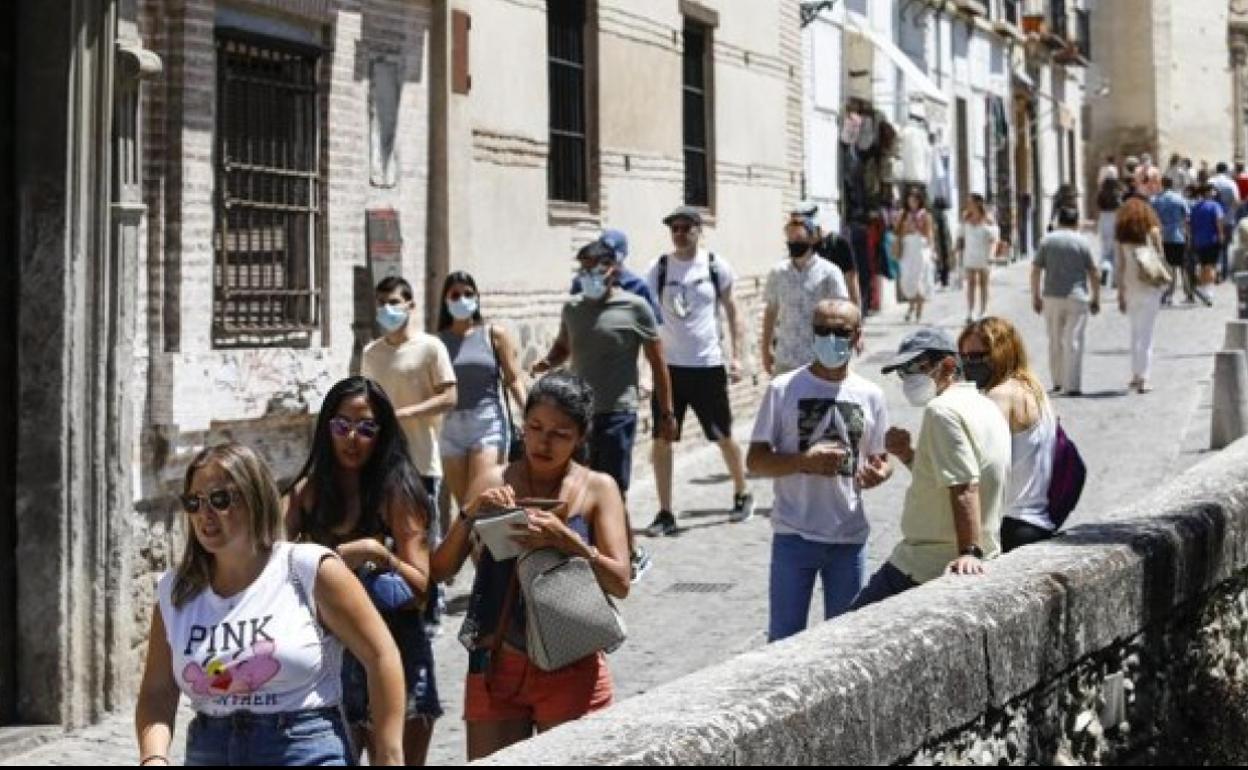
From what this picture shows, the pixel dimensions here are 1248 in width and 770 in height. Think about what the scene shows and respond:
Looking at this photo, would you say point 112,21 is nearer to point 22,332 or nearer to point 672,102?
point 22,332

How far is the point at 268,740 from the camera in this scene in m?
5.56

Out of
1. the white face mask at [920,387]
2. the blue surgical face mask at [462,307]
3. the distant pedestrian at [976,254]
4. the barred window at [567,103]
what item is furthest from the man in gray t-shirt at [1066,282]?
the white face mask at [920,387]

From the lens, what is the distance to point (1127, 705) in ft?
25.6

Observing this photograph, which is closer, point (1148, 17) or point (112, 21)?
point (112, 21)

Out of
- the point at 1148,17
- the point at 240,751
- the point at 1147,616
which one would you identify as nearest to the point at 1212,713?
the point at 1147,616

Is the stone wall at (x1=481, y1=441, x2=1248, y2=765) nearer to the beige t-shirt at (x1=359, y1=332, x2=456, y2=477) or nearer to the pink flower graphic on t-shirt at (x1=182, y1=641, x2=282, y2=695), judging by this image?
the pink flower graphic on t-shirt at (x1=182, y1=641, x2=282, y2=695)

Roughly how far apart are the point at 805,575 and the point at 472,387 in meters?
3.22

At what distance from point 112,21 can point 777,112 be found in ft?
36.4

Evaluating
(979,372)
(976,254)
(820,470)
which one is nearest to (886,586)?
(820,470)

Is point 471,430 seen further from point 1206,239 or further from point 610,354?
point 1206,239

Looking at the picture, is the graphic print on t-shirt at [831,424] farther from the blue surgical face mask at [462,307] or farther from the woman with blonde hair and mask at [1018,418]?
the blue surgical face mask at [462,307]

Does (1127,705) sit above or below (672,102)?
below

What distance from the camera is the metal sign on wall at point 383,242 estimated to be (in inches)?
499

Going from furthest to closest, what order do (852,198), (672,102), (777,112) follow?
(852,198) < (777,112) < (672,102)
